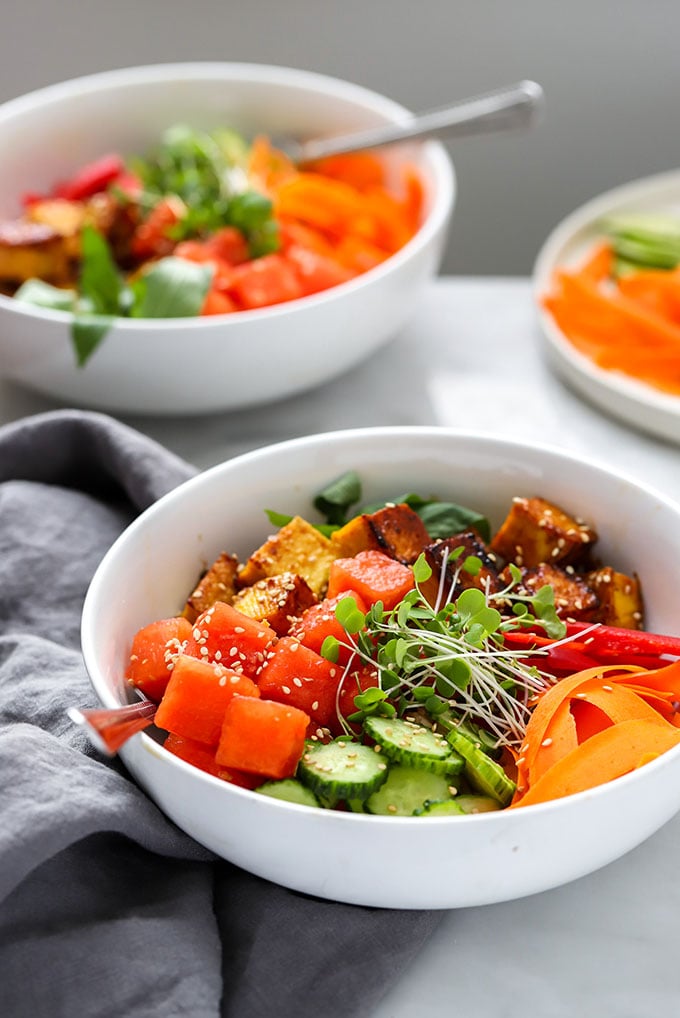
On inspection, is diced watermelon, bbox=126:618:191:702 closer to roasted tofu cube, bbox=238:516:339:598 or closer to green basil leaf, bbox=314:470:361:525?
roasted tofu cube, bbox=238:516:339:598

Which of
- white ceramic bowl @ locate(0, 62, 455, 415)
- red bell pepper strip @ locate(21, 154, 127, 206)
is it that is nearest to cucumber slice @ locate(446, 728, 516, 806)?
white ceramic bowl @ locate(0, 62, 455, 415)

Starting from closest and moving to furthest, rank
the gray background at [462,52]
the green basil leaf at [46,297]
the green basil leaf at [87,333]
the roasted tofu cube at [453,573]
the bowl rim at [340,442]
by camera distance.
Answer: the bowl rim at [340,442], the roasted tofu cube at [453,573], the green basil leaf at [87,333], the green basil leaf at [46,297], the gray background at [462,52]

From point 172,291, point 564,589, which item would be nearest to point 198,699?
point 564,589

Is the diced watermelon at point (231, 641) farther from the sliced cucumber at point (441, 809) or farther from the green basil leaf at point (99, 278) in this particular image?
the green basil leaf at point (99, 278)

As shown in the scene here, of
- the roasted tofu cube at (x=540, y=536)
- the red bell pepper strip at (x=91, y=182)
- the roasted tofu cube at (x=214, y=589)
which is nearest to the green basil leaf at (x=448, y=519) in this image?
the roasted tofu cube at (x=540, y=536)

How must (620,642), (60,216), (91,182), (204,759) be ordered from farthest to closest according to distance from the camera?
(91,182) < (60,216) < (620,642) < (204,759)

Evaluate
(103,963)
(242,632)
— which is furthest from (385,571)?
(103,963)

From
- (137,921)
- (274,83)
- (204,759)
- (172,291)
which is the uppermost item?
(274,83)

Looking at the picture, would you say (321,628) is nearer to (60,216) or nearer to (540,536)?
(540,536)
